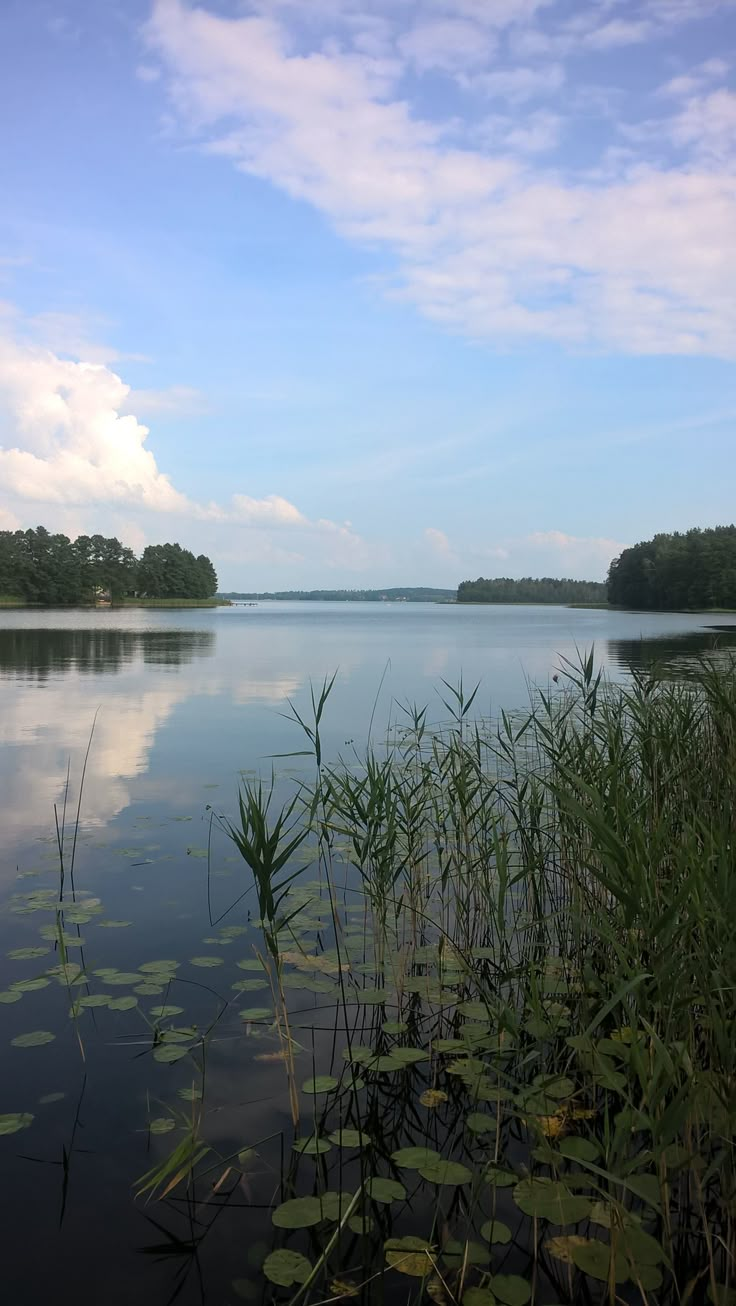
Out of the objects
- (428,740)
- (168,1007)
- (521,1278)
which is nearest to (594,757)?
(168,1007)

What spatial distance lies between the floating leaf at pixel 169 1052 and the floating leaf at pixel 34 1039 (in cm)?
54

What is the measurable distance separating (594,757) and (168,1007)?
10.3ft

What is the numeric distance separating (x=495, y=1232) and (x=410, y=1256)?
0.31 metres

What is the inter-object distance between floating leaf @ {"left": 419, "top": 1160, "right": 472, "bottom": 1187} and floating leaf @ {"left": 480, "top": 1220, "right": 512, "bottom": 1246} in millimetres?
204

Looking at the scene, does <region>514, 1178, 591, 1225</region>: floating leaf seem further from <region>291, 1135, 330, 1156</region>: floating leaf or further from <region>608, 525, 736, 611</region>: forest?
<region>608, 525, 736, 611</region>: forest

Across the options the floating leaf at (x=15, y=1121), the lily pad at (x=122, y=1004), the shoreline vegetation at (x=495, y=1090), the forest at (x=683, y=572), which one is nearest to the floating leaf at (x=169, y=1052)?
the shoreline vegetation at (x=495, y=1090)

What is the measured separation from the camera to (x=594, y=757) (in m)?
5.73

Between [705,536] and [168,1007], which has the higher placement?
[705,536]

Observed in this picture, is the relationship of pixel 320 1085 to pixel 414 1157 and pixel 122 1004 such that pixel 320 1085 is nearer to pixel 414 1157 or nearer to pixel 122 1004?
pixel 414 1157

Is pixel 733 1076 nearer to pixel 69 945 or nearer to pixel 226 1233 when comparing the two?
pixel 226 1233

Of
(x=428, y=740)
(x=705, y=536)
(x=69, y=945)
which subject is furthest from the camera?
(x=705, y=536)

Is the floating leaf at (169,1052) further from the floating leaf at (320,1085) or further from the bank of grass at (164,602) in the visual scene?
the bank of grass at (164,602)

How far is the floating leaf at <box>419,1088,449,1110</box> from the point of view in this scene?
3562mm

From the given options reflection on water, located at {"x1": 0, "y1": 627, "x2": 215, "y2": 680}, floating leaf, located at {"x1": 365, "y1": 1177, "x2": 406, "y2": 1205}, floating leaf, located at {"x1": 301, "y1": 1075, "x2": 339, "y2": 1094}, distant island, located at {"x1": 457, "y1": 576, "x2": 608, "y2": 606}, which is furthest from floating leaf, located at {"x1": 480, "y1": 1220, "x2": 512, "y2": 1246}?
distant island, located at {"x1": 457, "y1": 576, "x2": 608, "y2": 606}
